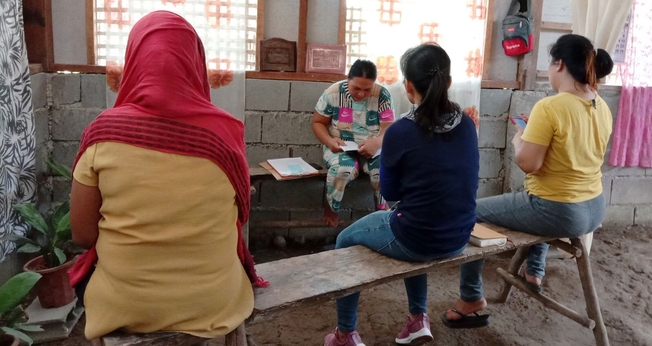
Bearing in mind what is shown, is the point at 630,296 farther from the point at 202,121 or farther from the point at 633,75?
the point at 202,121

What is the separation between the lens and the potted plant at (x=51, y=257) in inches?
95.6

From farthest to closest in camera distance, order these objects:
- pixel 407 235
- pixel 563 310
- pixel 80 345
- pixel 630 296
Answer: pixel 630 296
pixel 563 310
pixel 80 345
pixel 407 235

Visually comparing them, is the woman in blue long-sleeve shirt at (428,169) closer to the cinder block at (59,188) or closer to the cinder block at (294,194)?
the cinder block at (294,194)

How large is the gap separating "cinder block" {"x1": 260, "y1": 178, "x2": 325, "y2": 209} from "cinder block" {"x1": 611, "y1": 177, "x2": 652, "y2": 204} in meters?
2.44

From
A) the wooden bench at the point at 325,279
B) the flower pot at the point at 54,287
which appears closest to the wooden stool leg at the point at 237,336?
the wooden bench at the point at 325,279

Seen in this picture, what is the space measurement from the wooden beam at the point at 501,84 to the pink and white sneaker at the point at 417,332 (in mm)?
2117

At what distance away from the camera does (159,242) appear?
1.30 metres

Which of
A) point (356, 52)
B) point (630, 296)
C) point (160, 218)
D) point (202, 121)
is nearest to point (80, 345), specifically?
point (160, 218)

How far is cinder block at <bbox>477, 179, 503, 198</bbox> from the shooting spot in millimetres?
4098

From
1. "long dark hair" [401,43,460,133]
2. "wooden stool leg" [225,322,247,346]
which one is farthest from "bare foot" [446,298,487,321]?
"wooden stool leg" [225,322,247,346]

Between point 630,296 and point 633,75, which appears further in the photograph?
point 633,75

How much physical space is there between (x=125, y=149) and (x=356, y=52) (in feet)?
8.77

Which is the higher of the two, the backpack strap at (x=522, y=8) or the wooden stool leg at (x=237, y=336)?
the backpack strap at (x=522, y=8)

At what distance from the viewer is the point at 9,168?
2.54 m
